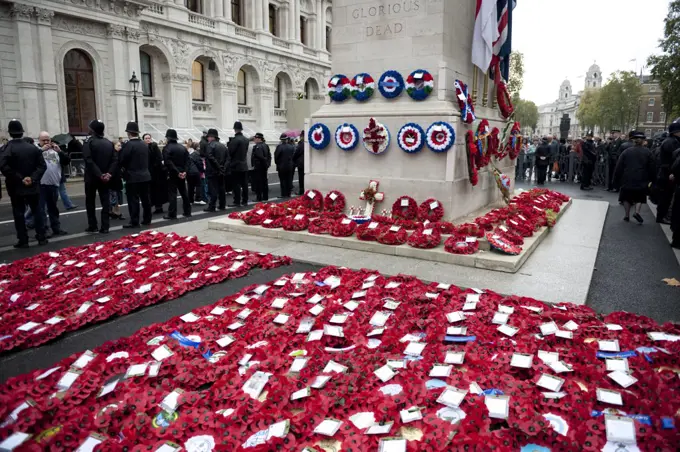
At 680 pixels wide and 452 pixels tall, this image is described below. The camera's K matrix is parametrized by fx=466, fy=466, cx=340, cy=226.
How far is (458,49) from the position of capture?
8758 millimetres

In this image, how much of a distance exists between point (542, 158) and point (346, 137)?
40.9ft

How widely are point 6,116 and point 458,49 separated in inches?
765

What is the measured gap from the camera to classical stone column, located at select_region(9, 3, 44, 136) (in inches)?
752

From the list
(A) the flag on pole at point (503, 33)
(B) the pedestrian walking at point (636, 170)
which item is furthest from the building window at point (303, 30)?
(B) the pedestrian walking at point (636, 170)

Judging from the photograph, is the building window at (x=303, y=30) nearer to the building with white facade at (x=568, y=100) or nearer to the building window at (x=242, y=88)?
the building window at (x=242, y=88)

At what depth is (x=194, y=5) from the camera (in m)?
29.5

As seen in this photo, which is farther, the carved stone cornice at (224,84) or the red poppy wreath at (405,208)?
the carved stone cornice at (224,84)

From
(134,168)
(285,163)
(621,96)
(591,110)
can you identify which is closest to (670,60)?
(285,163)

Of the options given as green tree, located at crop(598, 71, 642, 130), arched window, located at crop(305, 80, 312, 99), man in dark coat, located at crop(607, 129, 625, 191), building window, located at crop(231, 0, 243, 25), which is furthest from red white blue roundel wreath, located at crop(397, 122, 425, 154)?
green tree, located at crop(598, 71, 642, 130)

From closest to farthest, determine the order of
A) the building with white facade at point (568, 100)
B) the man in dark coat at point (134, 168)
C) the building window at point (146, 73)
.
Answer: the man in dark coat at point (134, 168) → the building window at point (146, 73) → the building with white facade at point (568, 100)

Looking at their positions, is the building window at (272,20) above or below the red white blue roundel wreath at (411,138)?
above

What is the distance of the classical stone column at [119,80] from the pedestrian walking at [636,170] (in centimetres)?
2163

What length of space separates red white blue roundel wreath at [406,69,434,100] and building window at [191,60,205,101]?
24638mm

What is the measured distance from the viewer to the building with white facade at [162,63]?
1981 centimetres
